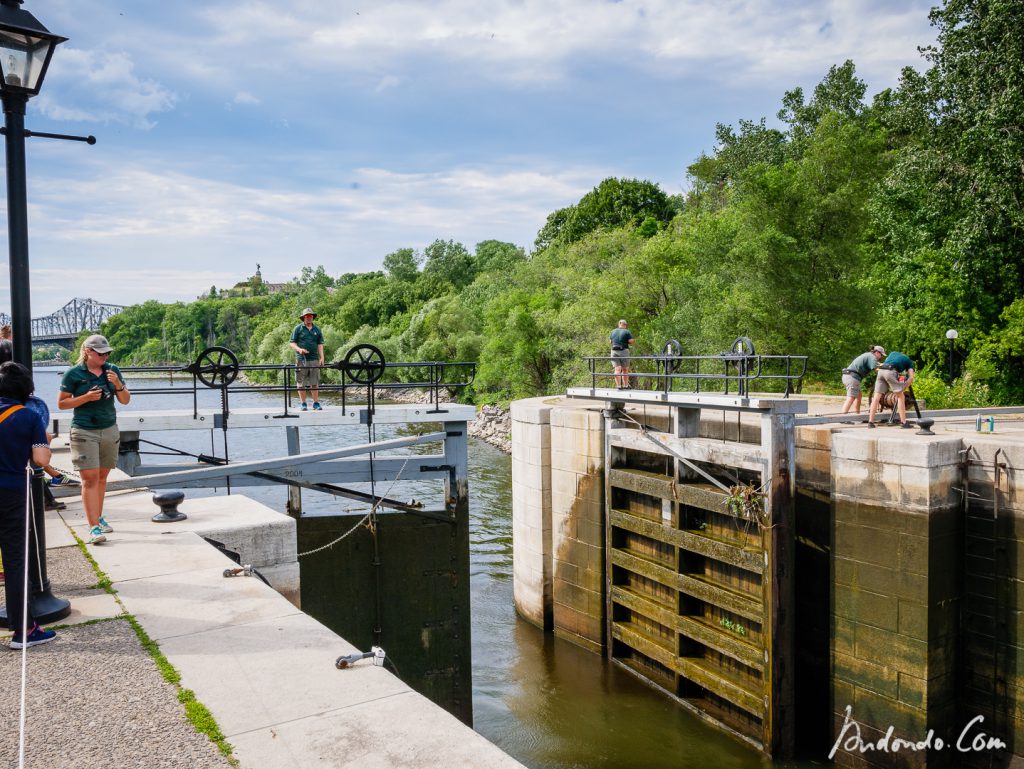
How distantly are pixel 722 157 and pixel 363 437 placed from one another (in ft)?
114

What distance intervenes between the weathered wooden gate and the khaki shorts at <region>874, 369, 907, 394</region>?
2031 millimetres

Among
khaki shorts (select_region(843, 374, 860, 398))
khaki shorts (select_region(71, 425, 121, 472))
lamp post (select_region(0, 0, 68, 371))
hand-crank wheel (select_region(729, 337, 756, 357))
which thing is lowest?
khaki shorts (select_region(71, 425, 121, 472))

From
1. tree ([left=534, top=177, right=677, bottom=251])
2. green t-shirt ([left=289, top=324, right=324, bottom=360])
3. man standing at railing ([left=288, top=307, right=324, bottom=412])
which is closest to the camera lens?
man standing at railing ([left=288, top=307, right=324, bottom=412])

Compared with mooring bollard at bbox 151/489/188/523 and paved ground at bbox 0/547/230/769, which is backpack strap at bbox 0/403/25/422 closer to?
paved ground at bbox 0/547/230/769

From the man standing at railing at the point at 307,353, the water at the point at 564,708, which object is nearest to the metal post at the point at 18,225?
the man standing at railing at the point at 307,353

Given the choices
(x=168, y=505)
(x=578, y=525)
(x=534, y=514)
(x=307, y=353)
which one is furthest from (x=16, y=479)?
(x=534, y=514)

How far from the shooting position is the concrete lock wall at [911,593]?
8852 millimetres

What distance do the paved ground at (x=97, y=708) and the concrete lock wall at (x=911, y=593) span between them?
8.11 meters

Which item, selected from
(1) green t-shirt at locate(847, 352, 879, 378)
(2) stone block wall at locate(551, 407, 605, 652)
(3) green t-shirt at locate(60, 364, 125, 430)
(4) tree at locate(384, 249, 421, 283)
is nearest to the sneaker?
(3) green t-shirt at locate(60, 364, 125, 430)

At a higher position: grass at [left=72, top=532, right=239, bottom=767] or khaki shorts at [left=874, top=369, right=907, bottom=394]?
khaki shorts at [left=874, top=369, right=907, bottom=394]

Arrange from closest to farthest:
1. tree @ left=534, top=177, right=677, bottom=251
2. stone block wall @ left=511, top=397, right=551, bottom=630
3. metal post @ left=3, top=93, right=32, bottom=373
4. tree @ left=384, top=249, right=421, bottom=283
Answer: metal post @ left=3, top=93, right=32, bottom=373 → stone block wall @ left=511, top=397, right=551, bottom=630 → tree @ left=534, top=177, right=677, bottom=251 → tree @ left=384, top=249, right=421, bottom=283

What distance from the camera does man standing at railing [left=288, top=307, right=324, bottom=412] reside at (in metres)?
12.2

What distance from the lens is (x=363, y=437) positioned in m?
31.4

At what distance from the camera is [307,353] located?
488 inches
